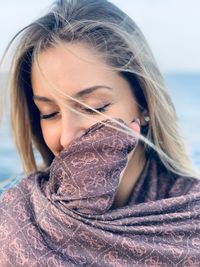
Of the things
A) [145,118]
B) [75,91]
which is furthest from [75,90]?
[145,118]

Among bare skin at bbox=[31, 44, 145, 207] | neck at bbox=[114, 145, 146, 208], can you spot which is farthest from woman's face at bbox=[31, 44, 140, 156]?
neck at bbox=[114, 145, 146, 208]

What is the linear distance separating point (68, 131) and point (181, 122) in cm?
38

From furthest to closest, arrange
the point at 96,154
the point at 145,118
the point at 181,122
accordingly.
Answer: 1. the point at 181,122
2. the point at 145,118
3. the point at 96,154

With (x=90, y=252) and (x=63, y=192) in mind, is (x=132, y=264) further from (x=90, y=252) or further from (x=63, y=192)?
(x=63, y=192)

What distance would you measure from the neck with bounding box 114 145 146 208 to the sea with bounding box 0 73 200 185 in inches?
5.1

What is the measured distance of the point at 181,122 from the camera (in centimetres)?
159

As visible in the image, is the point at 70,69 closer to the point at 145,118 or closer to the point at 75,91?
the point at 75,91

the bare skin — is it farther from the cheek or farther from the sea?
the sea

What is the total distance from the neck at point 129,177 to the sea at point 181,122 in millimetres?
129

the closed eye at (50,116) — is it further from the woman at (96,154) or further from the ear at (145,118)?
the ear at (145,118)

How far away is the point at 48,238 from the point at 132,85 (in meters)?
0.39

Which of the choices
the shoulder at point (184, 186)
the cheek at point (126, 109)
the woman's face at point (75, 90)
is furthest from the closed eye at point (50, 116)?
the shoulder at point (184, 186)

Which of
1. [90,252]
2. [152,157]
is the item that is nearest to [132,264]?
[90,252]

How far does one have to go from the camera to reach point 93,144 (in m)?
1.31
